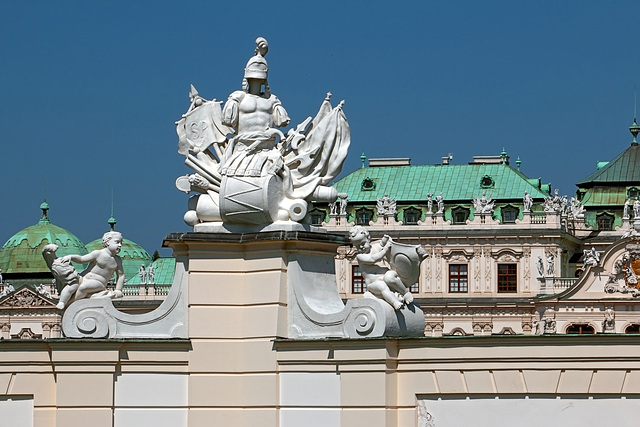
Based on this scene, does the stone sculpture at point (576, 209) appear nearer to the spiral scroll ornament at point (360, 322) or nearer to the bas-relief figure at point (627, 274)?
the bas-relief figure at point (627, 274)

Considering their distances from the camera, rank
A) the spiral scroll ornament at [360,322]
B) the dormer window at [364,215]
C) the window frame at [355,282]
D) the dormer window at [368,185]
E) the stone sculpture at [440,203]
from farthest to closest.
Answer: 1. the dormer window at [368,185]
2. the dormer window at [364,215]
3. the stone sculpture at [440,203]
4. the window frame at [355,282]
5. the spiral scroll ornament at [360,322]

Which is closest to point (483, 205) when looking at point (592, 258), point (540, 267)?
point (540, 267)

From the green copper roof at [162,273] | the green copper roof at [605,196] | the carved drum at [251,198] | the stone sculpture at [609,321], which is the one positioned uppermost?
the green copper roof at [605,196]

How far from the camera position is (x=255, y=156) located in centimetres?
1511

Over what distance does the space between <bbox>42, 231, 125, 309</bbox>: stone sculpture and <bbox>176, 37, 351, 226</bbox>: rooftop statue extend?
2.11ft

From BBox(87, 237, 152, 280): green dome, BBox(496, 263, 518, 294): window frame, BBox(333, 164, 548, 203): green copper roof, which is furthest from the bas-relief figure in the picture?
BBox(87, 237, 152, 280): green dome

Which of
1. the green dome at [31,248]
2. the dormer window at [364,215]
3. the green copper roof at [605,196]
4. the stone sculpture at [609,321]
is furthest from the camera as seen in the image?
the green dome at [31,248]

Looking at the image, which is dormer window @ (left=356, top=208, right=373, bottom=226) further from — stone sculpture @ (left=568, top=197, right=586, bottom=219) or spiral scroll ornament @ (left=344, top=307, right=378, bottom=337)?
spiral scroll ornament @ (left=344, top=307, right=378, bottom=337)

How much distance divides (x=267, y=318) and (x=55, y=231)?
274 ft

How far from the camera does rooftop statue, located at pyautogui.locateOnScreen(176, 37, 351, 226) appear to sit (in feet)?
49.2

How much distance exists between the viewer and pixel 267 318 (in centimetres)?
1498

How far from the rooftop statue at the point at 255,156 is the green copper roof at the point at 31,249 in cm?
8066

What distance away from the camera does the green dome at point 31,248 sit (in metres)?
96.2

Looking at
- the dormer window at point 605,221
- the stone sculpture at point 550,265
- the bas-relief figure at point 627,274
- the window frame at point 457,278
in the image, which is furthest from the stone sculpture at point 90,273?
the dormer window at point 605,221
